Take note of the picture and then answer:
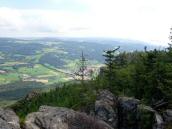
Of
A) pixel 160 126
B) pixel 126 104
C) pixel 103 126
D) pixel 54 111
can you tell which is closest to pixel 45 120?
Answer: pixel 54 111

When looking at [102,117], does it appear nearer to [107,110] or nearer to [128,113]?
[107,110]

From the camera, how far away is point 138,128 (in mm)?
72188

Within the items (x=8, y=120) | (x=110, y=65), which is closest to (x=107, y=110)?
(x=110, y=65)

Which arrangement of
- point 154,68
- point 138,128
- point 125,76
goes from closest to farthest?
point 138,128 → point 154,68 → point 125,76

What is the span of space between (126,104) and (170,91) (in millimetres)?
9884

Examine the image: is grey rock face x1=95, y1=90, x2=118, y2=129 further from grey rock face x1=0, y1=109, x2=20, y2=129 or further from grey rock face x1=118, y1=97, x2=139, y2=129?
grey rock face x1=0, y1=109, x2=20, y2=129

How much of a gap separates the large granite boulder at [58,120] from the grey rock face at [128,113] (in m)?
20.6

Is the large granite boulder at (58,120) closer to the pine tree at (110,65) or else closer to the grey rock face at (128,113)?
the grey rock face at (128,113)

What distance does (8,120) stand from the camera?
46.2m

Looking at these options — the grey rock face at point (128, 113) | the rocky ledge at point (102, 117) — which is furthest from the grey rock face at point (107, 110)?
the grey rock face at point (128, 113)

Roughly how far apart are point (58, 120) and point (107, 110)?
2589cm

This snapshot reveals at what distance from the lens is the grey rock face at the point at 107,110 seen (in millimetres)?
73750

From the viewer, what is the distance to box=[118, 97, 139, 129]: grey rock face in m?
73.7

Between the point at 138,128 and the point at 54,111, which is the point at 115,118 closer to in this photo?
the point at 138,128
